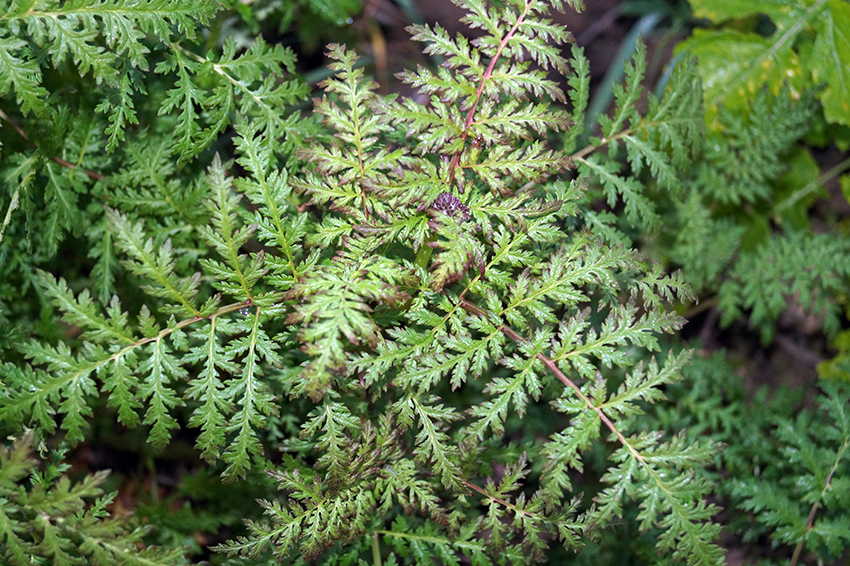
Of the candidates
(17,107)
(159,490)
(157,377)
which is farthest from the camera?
(159,490)

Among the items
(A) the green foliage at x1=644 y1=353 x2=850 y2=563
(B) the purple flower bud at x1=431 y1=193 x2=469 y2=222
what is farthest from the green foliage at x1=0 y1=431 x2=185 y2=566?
(A) the green foliage at x1=644 y1=353 x2=850 y2=563

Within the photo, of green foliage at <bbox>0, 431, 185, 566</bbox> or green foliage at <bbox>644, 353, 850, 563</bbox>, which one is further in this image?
green foliage at <bbox>644, 353, 850, 563</bbox>

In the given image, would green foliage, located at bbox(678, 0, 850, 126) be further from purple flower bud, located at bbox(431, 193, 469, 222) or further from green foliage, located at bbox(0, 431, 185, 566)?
green foliage, located at bbox(0, 431, 185, 566)

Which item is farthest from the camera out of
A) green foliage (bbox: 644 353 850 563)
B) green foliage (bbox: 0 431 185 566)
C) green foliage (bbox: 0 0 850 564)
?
green foliage (bbox: 644 353 850 563)

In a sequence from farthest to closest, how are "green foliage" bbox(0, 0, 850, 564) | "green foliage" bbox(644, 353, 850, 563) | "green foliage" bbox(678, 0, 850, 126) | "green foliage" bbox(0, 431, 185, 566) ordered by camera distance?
"green foliage" bbox(678, 0, 850, 126) → "green foliage" bbox(644, 353, 850, 563) → "green foliage" bbox(0, 0, 850, 564) → "green foliage" bbox(0, 431, 185, 566)

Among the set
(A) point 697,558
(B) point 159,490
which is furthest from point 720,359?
(B) point 159,490

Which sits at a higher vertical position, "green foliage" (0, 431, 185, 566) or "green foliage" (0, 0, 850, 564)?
"green foliage" (0, 0, 850, 564)

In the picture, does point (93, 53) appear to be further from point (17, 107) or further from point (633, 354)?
point (633, 354)

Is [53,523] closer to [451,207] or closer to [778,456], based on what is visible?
[451,207]

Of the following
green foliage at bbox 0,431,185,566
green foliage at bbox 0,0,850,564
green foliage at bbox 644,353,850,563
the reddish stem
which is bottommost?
green foliage at bbox 644,353,850,563

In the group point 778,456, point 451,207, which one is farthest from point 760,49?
point 451,207

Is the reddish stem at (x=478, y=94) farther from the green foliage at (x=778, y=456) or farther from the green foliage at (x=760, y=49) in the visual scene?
the green foliage at (x=778, y=456)
